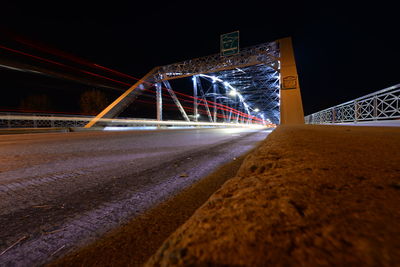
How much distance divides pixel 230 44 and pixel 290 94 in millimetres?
5650

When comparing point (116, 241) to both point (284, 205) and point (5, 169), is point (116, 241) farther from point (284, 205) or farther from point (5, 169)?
point (5, 169)

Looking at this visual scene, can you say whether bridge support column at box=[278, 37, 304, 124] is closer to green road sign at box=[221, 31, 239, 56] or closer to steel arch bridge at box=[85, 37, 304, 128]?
steel arch bridge at box=[85, 37, 304, 128]

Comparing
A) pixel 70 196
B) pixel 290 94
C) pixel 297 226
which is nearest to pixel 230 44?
pixel 290 94

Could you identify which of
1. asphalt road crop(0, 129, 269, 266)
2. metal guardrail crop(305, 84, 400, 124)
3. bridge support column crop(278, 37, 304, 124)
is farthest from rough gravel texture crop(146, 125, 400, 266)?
bridge support column crop(278, 37, 304, 124)

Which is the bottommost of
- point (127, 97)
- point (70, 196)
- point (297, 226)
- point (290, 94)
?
point (70, 196)

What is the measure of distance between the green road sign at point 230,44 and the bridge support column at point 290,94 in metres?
3.34

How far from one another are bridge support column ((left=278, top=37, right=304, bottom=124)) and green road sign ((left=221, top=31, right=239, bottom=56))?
10.9 ft

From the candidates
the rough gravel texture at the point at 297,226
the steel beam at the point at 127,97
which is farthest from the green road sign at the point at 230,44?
the rough gravel texture at the point at 297,226

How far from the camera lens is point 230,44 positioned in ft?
36.4

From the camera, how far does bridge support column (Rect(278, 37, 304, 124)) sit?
310 inches

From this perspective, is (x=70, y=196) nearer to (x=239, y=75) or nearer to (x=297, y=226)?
(x=297, y=226)

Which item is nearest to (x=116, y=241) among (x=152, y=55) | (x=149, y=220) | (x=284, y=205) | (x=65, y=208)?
(x=149, y=220)

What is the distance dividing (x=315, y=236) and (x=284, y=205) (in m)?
0.09

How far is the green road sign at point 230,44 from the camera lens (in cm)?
1088
